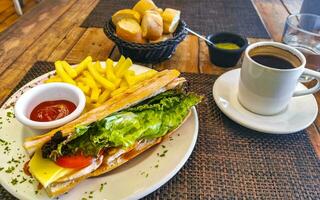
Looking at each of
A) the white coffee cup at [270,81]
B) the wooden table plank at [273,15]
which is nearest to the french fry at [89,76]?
the white coffee cup at [270,81]

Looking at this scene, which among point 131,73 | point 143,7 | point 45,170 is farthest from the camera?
point 143,7

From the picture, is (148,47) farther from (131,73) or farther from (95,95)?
(95,95)

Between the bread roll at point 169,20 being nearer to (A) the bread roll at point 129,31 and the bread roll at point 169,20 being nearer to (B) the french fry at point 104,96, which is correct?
(A) the bread roll at point 129,31

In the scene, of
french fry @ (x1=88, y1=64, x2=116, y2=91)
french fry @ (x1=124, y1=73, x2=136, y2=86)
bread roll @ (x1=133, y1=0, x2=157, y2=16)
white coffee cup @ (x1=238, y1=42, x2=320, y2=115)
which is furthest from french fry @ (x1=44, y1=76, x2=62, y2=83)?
white coffee cup @ (x1=238, y1=42, x2=320, y2=115)

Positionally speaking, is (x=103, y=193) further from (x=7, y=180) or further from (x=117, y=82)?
(x=117, y=82)

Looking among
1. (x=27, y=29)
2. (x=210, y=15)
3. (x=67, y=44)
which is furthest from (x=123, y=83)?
(x=210, y=15)

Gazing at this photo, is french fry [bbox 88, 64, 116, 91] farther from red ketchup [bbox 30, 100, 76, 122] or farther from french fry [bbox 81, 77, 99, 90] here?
red ketchup [bbox 30, 100, 76, 122]

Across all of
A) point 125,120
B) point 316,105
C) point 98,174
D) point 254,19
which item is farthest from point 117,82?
point 254,19

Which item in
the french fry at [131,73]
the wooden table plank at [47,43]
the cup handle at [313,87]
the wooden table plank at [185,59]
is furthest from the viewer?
the wooden table plank at [185,59]
